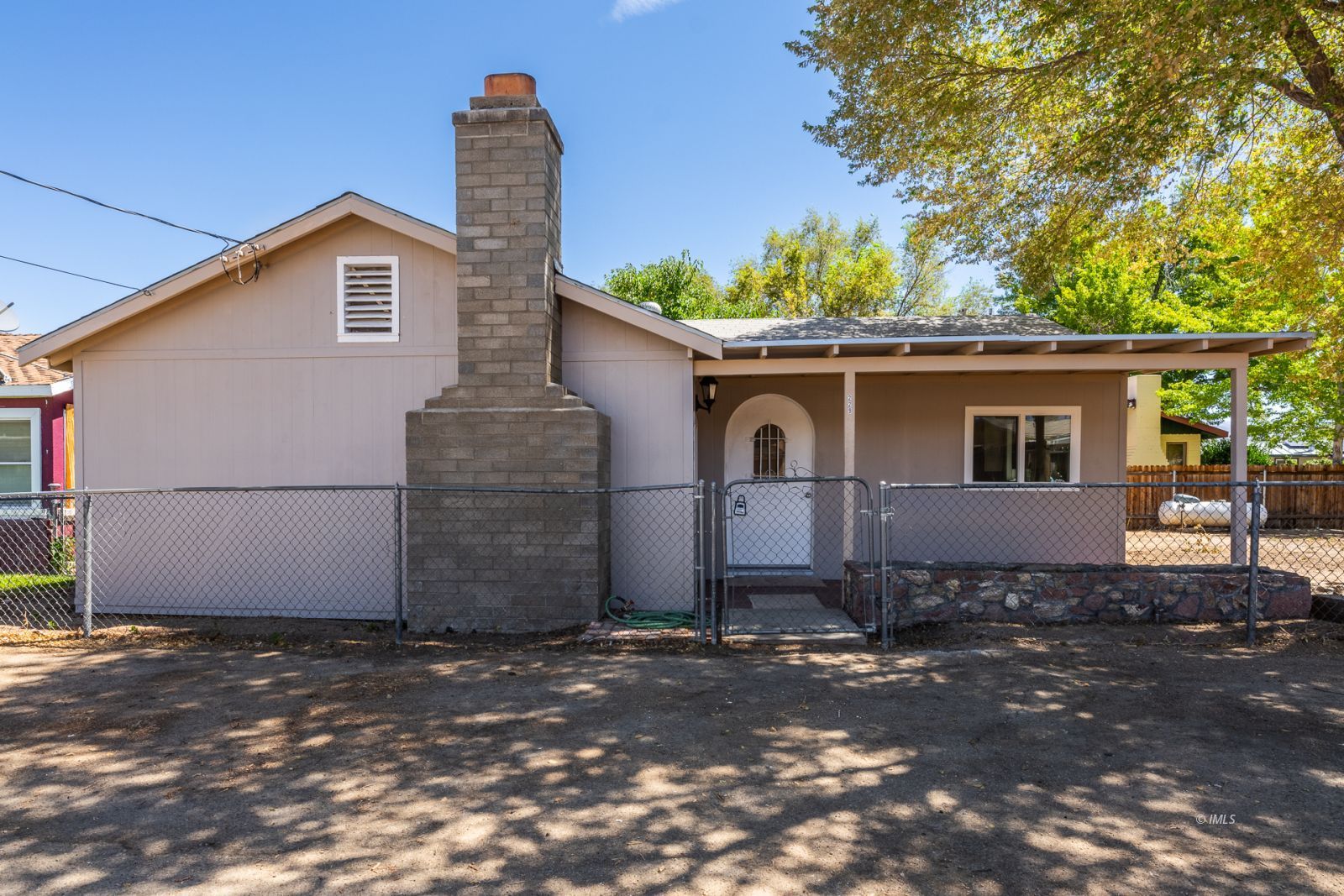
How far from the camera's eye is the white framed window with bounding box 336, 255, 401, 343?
25.2 ft

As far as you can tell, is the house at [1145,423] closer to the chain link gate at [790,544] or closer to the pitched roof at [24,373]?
the chain link gate at [790,544]

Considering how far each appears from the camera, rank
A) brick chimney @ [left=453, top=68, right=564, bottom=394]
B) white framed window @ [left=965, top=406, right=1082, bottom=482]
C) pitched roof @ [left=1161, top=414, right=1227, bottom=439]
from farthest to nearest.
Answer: pitched roof @ [left=1161, top=414, right=1227, bottom=439]
white framed window @ [left=965, top=406, right=1082, bottom=482]
brick chimney @ [left=453, top=68, right=564, bottom=394]

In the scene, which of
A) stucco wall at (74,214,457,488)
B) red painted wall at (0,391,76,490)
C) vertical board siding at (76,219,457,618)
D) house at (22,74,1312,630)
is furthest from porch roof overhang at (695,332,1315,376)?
red painted wall at (0,391,76,490)

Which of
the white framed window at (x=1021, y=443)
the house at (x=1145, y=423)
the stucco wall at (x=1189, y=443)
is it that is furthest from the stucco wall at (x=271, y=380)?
the stucco wall at (x=1189, y=443)

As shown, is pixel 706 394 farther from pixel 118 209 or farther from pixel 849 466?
pixel 118 209

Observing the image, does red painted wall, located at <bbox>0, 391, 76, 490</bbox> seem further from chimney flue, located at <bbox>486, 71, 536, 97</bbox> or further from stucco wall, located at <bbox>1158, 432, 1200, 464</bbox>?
stucco wall, located at <bbox>1158, 432, 1200, 464</bbox>

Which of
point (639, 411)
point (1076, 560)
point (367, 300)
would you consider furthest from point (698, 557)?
point (1076, 560)

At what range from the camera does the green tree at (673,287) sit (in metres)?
26.8

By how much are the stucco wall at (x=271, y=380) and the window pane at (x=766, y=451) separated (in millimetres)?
3960

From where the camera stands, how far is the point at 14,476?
36.0 ft

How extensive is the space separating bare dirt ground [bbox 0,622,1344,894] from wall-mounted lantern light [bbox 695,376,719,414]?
3631 mm

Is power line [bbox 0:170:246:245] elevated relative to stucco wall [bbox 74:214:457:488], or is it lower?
elevated

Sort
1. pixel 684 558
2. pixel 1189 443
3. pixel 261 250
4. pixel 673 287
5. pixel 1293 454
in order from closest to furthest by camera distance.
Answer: pixel 261 250
pixel 684 558
pixel 1189 443
pixel 673 287
pixel 1293 454

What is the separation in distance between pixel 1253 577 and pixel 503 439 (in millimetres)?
6404
